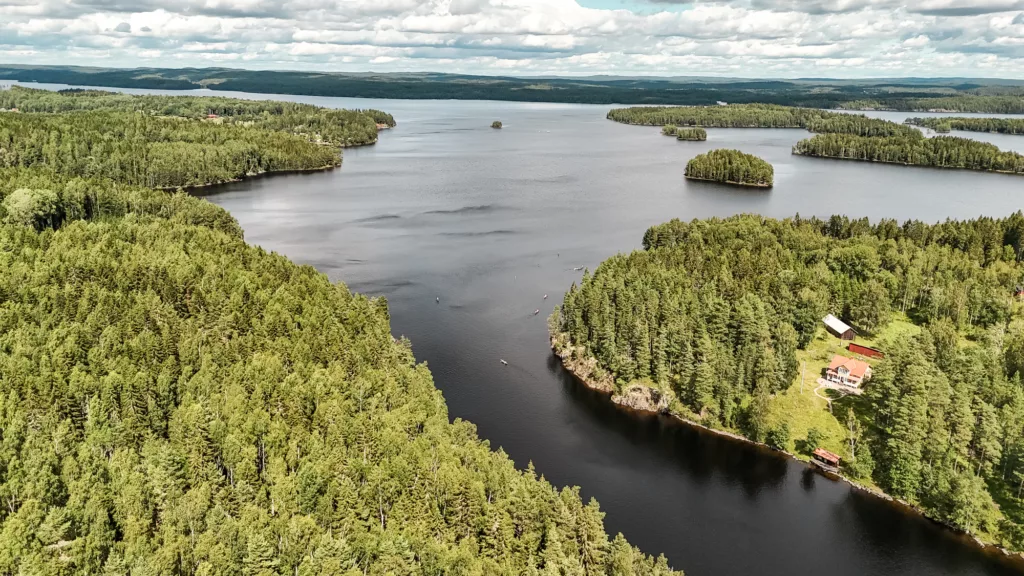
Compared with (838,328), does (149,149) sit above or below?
above

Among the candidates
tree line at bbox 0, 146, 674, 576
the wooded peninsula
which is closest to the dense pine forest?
tree line at bbox 0, 146, 674, 576

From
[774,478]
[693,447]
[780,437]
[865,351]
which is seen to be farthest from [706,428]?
[865,351]

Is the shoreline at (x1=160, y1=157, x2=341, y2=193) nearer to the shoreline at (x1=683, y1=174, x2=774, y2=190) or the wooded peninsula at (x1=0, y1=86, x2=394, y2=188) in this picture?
the wooded peninsula at (x1=0, y1=86, x2=394, y2=188)

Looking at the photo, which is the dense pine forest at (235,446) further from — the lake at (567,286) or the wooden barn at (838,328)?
the wooden barn at (838,328)

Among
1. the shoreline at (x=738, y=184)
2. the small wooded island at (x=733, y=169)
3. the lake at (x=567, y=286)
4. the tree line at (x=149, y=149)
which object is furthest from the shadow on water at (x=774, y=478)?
the tree line at (x=149, y=149)

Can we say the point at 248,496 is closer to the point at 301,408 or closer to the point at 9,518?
the point at 301,408

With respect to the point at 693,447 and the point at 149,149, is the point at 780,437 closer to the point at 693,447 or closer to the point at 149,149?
the point at 693,447
